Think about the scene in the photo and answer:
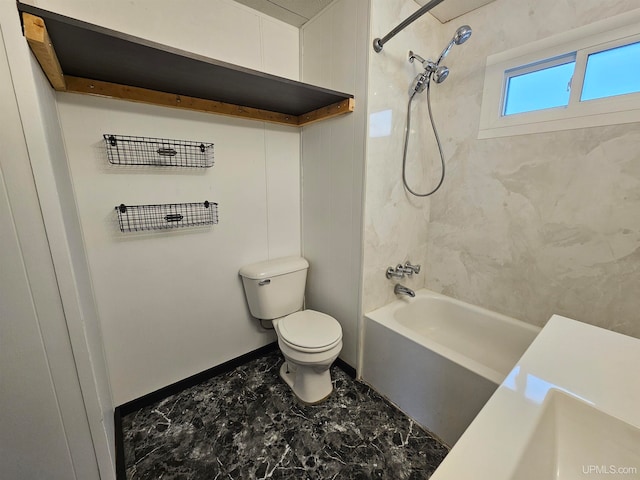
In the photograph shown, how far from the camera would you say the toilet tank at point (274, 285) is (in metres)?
1.70

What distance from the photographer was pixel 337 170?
1672mm

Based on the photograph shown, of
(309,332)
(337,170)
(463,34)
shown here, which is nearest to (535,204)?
(463,34)

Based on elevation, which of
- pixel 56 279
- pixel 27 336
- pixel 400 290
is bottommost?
pixel 400 290

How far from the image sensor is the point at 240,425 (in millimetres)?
1438

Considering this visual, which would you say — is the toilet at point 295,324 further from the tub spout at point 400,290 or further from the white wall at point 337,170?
the tub spout at point 400,290

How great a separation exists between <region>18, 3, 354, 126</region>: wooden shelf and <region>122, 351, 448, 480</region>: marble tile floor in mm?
1687

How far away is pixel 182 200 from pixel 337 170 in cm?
93

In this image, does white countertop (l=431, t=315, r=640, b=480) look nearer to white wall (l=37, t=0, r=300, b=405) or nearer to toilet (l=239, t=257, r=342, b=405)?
toilet (l=239, t=257, r=342, b=405)

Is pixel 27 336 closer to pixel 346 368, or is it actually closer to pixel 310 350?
pixel 310 350

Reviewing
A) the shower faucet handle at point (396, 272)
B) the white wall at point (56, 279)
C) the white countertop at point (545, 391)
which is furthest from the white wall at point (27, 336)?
the shower faucet handle at point (396, 272)

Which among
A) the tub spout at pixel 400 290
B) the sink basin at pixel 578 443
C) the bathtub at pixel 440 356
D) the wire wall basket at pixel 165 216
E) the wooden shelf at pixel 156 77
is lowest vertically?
the bathtub at pixel 440 356

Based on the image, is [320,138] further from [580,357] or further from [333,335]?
[580,357]

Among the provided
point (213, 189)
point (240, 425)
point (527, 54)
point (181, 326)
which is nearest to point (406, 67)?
point (527, 54)

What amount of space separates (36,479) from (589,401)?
1.67 meters
